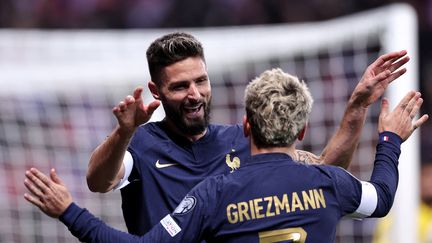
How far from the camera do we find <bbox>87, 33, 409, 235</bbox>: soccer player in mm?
4641

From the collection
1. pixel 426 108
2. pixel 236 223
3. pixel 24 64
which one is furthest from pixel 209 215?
pixel 426 108

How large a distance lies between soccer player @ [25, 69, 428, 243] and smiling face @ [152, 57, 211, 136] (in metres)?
0.57

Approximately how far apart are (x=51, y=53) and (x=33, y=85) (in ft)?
4.66

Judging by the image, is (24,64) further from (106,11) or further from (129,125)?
(106,11)

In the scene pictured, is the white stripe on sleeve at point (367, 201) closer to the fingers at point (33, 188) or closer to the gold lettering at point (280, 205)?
the gold lettering at point (280, 205)

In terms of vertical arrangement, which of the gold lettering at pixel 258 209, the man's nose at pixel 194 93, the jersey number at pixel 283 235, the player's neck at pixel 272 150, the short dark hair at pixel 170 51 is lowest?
Answer: the jersey number at pixel 283 235

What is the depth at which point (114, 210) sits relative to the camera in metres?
8.74

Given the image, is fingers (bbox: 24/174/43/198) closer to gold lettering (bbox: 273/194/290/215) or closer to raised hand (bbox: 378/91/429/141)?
gold lettering (bbox: 273/194/290/215)

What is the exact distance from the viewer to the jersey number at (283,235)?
401 cm

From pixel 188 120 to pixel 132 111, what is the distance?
0.49 m

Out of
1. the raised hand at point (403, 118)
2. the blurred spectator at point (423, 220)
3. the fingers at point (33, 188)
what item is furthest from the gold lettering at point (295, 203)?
the blurred spectator at point (423, 220)

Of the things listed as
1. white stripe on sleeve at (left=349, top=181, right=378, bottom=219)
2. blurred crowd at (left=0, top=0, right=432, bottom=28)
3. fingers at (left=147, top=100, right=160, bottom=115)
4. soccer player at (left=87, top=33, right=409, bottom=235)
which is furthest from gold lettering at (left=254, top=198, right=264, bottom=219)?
blurred crowd at (left=0, top=0, right=432, bottom=28)

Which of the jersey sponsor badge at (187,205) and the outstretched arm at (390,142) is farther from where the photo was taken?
the outstretched arm at (390,142)

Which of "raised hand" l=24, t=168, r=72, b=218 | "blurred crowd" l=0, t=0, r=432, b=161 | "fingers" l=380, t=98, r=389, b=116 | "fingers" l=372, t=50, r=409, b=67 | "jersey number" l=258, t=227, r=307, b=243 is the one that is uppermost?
"blurred crowd" l=0, t=0, r=432, b=161
